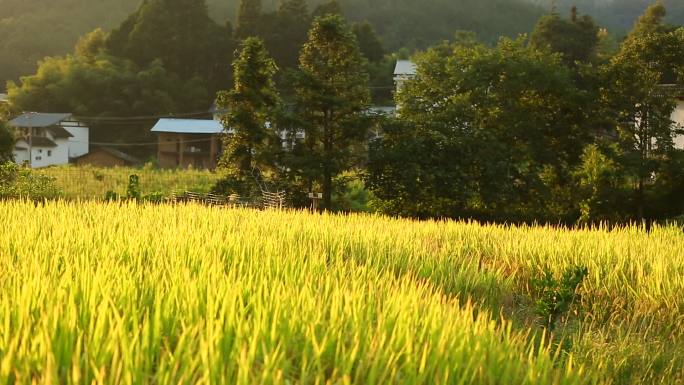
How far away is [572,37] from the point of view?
64000 millimetres

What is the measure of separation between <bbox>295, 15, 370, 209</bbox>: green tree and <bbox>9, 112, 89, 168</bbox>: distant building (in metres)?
45.6

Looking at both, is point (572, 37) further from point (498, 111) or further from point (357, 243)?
point (357, 243)

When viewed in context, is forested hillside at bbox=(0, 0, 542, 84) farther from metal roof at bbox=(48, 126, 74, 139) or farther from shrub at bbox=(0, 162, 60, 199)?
shrub at bbox=(0, 162, 60, 199)

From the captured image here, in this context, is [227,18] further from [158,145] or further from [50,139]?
[158,145]

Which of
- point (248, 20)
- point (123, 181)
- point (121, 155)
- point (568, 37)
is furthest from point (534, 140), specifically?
point (248, 20)

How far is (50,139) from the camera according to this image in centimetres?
6612

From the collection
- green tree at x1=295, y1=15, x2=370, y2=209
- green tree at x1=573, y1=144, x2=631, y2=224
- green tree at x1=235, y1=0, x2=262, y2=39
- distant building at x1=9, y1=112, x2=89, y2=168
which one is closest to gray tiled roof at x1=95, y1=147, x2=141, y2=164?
distant building at x1=9, y1=112, x2=89, y2=168

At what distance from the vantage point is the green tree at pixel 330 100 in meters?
25.9

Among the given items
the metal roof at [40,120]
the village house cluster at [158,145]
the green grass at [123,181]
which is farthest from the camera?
the metal roof at [40,120]

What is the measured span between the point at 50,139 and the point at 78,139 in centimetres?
350

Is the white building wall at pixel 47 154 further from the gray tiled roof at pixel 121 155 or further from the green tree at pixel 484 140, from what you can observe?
the green tree at pixel 484 140

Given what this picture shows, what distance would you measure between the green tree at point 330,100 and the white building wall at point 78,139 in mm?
48457

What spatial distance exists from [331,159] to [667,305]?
18056 mm

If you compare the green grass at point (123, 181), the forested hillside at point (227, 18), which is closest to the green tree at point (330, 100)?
the green grass at point (123, 181)
